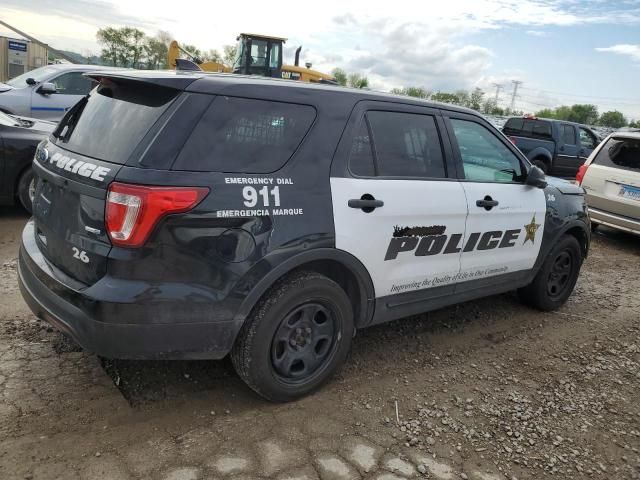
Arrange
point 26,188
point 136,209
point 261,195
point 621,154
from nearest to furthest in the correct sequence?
point 136,209 → point 261,195 → point 26,188 → point 621,154

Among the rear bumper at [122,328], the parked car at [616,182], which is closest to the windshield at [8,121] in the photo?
the rear bumper at [122,328]

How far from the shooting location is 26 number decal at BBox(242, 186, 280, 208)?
2.62 m

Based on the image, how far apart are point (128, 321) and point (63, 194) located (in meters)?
0.79

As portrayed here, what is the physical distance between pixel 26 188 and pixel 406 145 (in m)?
4.69

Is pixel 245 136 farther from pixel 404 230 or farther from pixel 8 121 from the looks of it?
pixel 8 121

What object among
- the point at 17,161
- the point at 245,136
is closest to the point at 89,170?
the point at 245,136

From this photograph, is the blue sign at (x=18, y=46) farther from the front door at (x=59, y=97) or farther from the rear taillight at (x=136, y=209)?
the rear taillight at (x=136, y=209)

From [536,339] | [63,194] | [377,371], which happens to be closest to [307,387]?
[377,371]

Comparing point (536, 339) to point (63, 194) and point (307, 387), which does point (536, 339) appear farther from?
point (63, 194)

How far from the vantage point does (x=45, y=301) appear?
2729mm

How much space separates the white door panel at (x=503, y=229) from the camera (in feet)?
12.6

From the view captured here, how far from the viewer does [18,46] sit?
82.5 ft

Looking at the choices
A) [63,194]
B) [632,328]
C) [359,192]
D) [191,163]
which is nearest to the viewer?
A: [191,163]

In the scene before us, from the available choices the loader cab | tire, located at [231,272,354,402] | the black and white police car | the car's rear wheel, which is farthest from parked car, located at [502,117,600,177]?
tire, located at [231,272,354,402]
